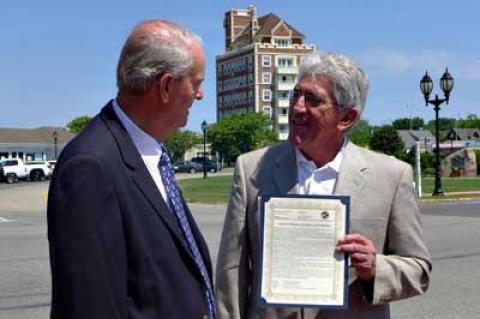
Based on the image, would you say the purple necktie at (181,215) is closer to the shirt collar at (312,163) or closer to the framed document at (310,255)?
the framed document at (310,255)

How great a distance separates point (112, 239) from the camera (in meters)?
2.55

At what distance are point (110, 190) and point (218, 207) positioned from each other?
26.2m

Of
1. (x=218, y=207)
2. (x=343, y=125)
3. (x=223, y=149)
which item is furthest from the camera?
(x=223, y=149)

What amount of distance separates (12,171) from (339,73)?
67.2 metres

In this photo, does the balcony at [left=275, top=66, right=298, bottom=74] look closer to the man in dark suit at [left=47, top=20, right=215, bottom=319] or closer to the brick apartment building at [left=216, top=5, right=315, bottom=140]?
the brick apartment building at [left=216, top=5, right=315, bottom=140]

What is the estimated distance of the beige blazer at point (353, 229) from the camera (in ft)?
11.2

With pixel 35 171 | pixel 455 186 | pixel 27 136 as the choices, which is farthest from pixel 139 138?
pixel 27 136

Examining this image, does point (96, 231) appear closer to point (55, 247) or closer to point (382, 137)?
point (55, 247)

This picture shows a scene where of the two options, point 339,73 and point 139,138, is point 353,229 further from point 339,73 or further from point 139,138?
point 139,138

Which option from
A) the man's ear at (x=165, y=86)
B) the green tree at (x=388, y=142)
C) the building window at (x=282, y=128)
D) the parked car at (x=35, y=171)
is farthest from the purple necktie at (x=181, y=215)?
the building window at (x=282, y=128)

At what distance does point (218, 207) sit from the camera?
28.7 meters

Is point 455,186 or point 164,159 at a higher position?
point 164,159

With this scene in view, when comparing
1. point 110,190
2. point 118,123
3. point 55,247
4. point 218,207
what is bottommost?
point 218,207

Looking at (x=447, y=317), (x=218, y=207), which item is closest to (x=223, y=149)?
(x=218, y=207)
